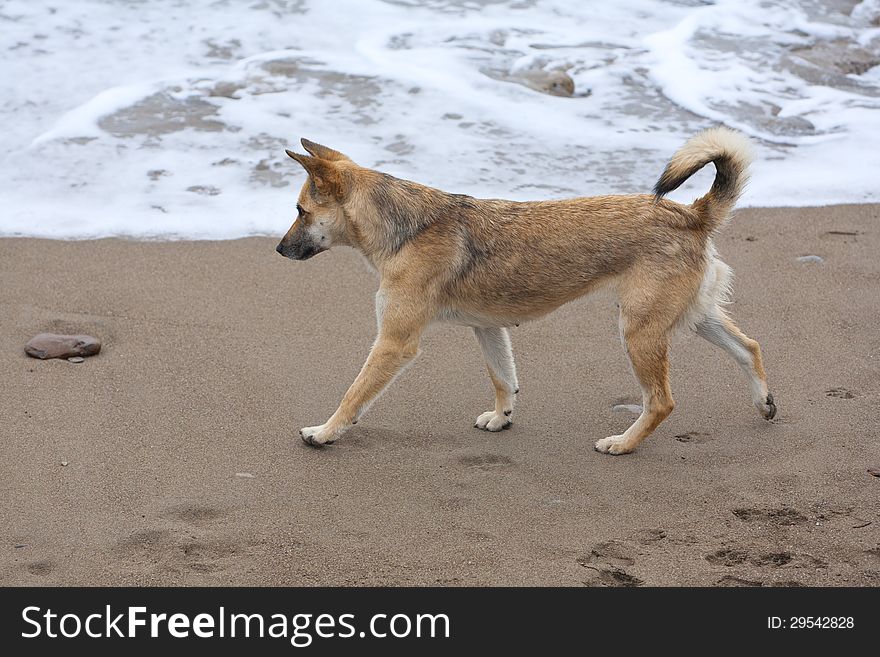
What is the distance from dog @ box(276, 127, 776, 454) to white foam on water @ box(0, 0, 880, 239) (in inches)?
112

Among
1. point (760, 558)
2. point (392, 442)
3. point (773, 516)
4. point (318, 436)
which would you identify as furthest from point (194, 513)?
point (773, 516)

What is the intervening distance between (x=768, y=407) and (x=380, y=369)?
2157 mm

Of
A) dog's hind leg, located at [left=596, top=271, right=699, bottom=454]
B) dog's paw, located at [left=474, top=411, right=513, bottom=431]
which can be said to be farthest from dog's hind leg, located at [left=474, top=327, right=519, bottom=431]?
dog's hind leg, located at [left=596, top=271, right=699, bottom=454]

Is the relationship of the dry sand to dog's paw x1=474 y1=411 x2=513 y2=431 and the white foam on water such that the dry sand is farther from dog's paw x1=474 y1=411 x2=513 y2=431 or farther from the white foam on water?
the white foam on water

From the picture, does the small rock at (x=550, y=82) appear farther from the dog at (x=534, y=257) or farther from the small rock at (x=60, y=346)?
the small rock at (x=60, y=346)

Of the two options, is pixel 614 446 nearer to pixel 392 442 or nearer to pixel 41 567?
pixel 392 442

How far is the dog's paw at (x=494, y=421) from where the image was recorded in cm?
591

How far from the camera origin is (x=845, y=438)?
18.1ft

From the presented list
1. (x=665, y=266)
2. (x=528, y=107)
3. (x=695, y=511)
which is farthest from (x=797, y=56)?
(x=695, y=511)

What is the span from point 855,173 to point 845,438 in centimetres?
462

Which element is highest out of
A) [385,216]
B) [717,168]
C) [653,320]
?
[717,168]

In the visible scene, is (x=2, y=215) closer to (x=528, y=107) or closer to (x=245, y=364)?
(x=245, y=364)

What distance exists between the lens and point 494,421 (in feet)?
19.4

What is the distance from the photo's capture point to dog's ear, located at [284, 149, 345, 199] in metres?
5.54
